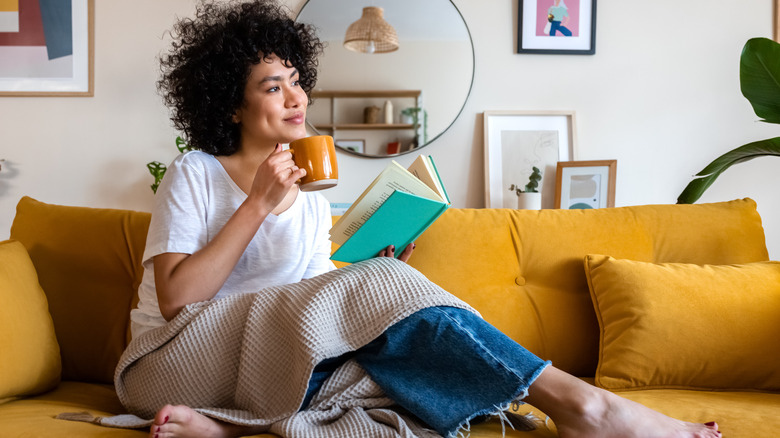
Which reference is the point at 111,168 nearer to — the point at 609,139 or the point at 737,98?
the point at 609,139

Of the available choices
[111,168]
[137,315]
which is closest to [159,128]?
[111,168]

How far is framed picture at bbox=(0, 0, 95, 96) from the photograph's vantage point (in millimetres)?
2332

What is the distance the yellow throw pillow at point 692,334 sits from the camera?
4.78 ft

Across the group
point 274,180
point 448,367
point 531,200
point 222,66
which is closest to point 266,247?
point 274,180

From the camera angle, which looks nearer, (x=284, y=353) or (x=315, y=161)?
(x=284, y=353)

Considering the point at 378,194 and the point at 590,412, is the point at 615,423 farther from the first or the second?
the point at 378,194

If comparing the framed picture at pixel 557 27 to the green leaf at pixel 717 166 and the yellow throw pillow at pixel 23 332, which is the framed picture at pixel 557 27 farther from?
the yellow throw pillow at pixel 23 332

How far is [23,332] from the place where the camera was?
131 cm

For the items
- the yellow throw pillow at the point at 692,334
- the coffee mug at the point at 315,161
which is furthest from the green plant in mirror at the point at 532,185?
the coffee mug at the point at 315,161

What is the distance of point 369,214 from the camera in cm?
127

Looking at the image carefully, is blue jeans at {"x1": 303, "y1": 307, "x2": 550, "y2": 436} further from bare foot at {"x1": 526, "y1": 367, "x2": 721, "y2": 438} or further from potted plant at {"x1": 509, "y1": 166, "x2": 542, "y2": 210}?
potted plant at {"x1": 509, "y1": 166, "x2": 542, "y2": 210}

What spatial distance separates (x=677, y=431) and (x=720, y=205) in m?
0.91

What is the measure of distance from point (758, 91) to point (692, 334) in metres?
0.91

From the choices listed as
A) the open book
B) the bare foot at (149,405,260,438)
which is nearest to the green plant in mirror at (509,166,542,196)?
the open book
